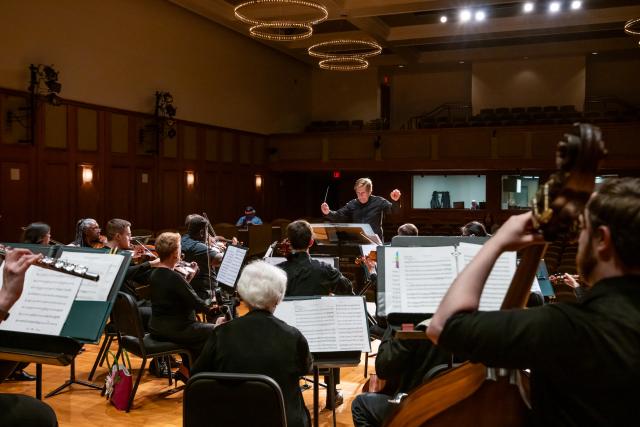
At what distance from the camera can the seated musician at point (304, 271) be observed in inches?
182

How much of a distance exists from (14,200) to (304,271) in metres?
7.60

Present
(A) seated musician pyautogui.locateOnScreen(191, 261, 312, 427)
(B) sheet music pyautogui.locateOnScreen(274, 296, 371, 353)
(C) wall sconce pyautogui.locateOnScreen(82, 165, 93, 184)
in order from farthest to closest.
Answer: (C) wall sconce pyautogui.locateOnScreen(82, 165, 93, 184) → (B) sheet music pyautogui.locateOnScreen(274, 296, 371, 353) → (A) seated musician pyautogui.locateOnScreen(191, 261, 312, 427)

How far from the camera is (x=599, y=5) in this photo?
14.7 meters

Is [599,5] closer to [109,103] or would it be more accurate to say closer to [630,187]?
[109,103]

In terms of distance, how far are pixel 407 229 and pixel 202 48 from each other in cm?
1031

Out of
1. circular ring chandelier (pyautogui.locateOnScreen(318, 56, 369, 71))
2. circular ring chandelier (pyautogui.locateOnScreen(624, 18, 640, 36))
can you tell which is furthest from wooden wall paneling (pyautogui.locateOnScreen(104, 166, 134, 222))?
circular ring chandelier (pyautogui.locateOnScreen(624, 18, 640, 36))

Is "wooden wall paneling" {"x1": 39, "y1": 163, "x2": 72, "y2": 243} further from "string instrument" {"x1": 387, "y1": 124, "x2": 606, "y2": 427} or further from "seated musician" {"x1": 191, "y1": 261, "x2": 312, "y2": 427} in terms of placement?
"string instrument" {"x1": 387, "y1": 124, "x2": 606, "y2": 427}

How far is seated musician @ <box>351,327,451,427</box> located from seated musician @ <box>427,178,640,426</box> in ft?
5.08

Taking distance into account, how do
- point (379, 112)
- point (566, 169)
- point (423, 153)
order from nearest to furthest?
point (566, 169) → point (423, 153) → point (379, 112)

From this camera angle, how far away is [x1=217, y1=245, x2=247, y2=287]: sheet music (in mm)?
5734

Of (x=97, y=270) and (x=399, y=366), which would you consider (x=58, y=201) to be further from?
(x=399, y=366)

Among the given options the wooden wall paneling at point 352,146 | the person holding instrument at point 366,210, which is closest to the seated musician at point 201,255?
the person holding instrument at point 366,210

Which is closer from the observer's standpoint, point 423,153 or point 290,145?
point 423,153

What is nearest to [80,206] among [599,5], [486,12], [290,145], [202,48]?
[202,48]
